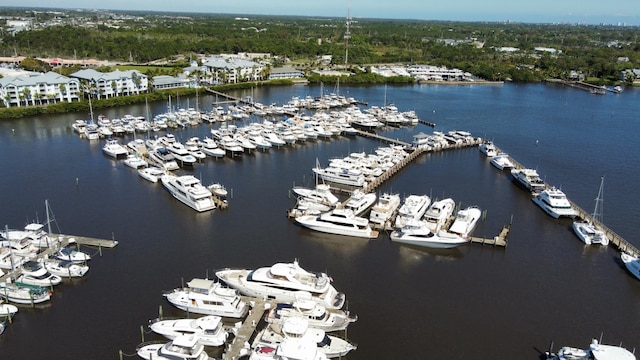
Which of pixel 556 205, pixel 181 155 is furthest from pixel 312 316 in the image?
pixel 181 155

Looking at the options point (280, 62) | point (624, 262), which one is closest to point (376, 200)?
point (624, 262)

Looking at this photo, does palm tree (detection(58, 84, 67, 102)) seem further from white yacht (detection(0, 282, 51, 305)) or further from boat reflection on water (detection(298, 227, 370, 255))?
boat reflection on water (detection(298, 227, 370, 255))

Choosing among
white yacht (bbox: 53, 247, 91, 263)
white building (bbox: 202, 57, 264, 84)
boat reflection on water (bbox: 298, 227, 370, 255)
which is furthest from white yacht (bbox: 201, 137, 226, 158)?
white building (bbox: 202, 57, 264, 84)

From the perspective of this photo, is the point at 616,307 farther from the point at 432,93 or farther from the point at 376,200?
the point at 432,93

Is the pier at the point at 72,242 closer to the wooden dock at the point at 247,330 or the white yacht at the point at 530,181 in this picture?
the wooden dock at the point at 247,330

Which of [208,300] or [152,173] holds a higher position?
[152,173]

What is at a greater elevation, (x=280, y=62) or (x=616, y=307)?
(x=280, y=62)

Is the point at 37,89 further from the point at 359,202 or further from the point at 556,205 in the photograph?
the point at 556,205
